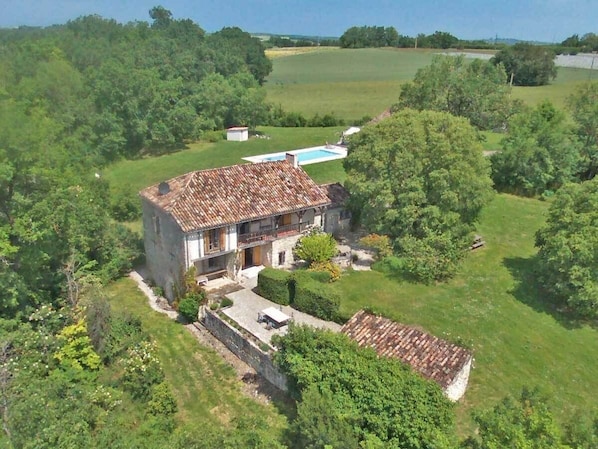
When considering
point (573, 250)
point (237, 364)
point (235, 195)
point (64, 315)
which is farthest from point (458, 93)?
point (64, 315)

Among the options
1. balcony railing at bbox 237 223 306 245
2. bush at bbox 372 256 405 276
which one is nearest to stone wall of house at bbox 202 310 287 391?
balcony railing at bbox 237 223 306 245

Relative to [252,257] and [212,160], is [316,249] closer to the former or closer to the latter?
[252,257]

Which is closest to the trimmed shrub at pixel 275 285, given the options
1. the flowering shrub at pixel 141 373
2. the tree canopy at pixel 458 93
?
the flowering shrub at pixel 141 373

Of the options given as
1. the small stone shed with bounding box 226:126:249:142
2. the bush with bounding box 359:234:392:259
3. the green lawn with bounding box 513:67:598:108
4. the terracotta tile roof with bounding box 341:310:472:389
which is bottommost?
the terracotta tile roof with bounding box 341:310:472:389

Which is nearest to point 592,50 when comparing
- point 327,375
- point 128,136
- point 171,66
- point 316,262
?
point 171,66

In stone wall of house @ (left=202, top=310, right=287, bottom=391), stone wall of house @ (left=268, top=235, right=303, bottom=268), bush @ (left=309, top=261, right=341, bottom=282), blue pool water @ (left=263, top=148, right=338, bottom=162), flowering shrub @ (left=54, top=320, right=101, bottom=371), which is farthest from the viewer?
blue pool water @ (left=263, top=148, right=338, bottom=162)

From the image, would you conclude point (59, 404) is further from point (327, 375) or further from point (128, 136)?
point (128, 136)

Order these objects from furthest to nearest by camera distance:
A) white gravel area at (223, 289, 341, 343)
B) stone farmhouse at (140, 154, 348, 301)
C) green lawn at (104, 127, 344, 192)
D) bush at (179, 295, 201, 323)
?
green lawn at (104, 127, 344, 192), stone farmhouse at (140, 154, 348, 301), bush at (179, 295, 201, 323), white gravel area at (223, 289, 341, 343)

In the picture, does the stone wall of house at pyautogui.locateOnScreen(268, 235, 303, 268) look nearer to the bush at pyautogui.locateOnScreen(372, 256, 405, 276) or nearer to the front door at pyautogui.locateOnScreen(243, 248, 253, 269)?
the front door at pyautogui.locateOnScreen(243, 248, 253, 269)

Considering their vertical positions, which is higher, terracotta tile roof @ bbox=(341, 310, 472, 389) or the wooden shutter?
the wooden shutter
